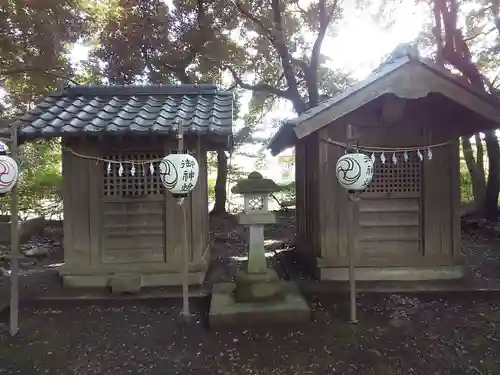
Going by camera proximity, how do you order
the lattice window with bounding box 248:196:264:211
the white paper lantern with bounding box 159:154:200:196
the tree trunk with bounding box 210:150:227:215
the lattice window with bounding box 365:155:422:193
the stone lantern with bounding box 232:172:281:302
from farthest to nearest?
the tree trunk with bounding box 210:150:227:215 → the lattice window with bounding box 365:155:422:193 → the lattice window with bounding box 248:196:264:211 → the stone lantern with bounding box 232:172:281:302 → the white paper lantern with bounding box 159:154:200:196

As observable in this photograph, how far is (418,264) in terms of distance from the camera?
25.1 ft

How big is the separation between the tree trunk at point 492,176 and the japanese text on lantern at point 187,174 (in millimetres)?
12736

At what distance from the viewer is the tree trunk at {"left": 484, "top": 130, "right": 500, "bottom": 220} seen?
49.0ft

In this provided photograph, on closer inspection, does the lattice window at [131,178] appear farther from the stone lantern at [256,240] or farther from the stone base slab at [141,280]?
the stone lantern at [256,240]

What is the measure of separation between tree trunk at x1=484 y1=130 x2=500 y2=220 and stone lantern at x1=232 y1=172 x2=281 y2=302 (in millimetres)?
11641

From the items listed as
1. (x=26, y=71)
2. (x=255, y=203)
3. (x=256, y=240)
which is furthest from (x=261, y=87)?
(x=256, y=240)

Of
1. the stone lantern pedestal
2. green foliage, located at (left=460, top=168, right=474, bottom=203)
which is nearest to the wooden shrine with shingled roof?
the stone lantern pedestal

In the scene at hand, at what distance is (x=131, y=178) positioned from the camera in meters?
7.59

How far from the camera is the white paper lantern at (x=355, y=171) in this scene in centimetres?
577

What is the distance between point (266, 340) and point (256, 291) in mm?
889

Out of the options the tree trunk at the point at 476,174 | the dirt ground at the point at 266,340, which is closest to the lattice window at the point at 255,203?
the dirt ground at the point at 266,340

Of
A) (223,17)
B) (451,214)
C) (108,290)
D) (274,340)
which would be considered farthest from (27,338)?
(223,17)

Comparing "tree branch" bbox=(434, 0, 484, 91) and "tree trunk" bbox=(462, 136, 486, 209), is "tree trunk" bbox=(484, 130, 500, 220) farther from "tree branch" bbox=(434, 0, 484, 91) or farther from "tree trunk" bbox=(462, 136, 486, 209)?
"tree branch" bbox=(434, 0, 484, 91)

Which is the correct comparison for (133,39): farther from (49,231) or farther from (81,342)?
(81,342)
